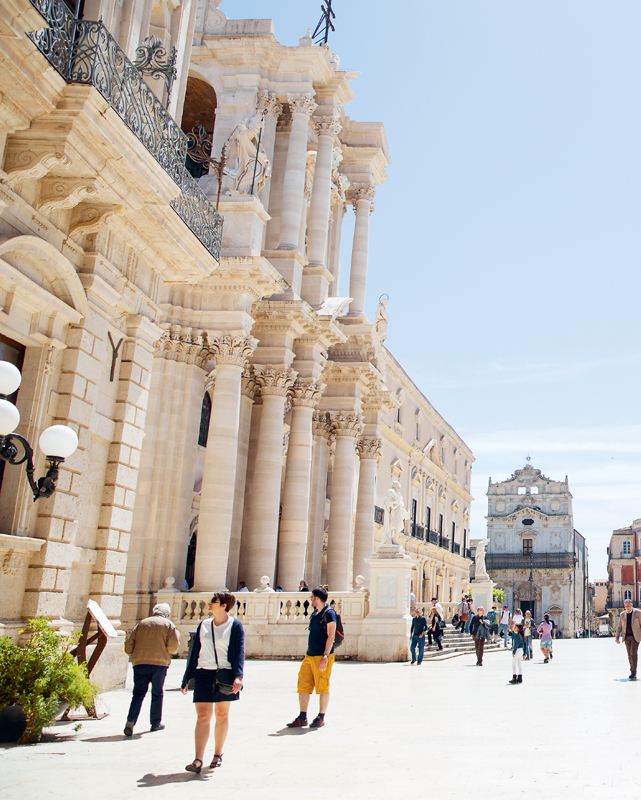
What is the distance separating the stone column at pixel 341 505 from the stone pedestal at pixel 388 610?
6362mm

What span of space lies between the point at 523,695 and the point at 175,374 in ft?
34.2

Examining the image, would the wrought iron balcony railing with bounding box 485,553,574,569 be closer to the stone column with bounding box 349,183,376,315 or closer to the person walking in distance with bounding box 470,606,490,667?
the stone column with bounding box 349,183,376,315

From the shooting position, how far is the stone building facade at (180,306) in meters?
8.94

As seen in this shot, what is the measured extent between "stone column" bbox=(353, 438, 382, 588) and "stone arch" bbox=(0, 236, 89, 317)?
19132mm

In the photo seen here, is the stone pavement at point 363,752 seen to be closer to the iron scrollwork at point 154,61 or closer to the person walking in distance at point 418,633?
the person walking in distance at point 418,633

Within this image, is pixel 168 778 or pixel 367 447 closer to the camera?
pixel 168 778

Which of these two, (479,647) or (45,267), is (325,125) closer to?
(479,647)

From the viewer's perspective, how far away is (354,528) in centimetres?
2861

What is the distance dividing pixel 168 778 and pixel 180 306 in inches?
567

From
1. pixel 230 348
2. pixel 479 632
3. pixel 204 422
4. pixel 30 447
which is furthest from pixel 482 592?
pixel 30 447

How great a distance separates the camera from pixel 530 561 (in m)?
79.3

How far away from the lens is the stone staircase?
70.3 ft

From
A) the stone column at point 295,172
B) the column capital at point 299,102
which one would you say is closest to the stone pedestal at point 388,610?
the stone column at point 295,172

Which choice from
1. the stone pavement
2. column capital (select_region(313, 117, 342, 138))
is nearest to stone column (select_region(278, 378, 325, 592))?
column capital (select_region(313, 117, 342, 138))
